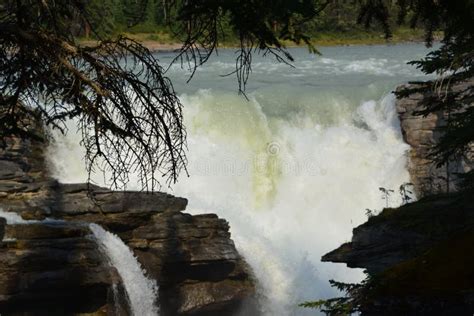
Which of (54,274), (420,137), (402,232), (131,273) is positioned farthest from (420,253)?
(420,137)

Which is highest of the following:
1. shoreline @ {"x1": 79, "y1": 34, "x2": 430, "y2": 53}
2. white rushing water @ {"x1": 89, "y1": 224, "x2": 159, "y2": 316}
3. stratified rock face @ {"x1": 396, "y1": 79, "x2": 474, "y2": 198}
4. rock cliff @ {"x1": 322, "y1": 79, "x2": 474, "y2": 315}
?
shoreline @ {"x1": 79, "y1": 34, "x2": 430, "y2": 53}

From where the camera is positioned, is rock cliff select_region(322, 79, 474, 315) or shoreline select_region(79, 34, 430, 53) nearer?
rock cliff select_region(322, 79, 474, 315)

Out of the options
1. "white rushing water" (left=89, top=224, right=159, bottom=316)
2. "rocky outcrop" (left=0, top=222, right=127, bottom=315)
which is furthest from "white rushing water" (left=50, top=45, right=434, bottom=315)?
"rocky outcrop" (left=0, top=222, right=127, bottom=315)

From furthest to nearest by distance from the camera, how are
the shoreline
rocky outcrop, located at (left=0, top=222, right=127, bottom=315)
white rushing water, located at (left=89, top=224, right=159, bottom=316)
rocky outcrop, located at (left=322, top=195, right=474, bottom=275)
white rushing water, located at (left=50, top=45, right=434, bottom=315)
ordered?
the shoreline → white rushing water, located at (left=50, top=45, right=434, bottom=315) → white rushing water, located at (left=89, top=224, right=159, bottom=316) → rocky outcrop, located at (left=0, top=222, right=127, bottom=315) → rocky outcrop, located at (left=322, top=195, right=474, bottom=275)

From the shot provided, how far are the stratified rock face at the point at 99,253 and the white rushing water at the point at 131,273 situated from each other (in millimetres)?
284

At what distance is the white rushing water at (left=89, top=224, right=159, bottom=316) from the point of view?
12.1 meters

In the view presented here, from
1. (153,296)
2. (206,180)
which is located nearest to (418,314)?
(153,296)

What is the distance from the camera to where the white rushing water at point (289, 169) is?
605 inches

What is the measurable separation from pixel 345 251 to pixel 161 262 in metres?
4.60

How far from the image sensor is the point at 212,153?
18.8 meters

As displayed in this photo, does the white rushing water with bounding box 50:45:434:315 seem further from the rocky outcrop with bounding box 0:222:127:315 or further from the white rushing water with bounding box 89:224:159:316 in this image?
the rocky outcrop with bounding box 0:222:127:315

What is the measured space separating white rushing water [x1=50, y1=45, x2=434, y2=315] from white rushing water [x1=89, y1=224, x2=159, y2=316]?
2913 millimetres

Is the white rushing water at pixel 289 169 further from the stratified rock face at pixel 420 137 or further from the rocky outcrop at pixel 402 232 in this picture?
the rocky outcrop at pixel 402 232

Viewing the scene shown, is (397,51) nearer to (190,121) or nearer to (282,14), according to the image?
(190,121)
